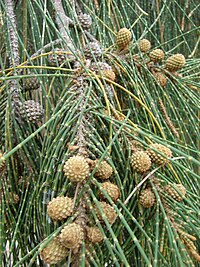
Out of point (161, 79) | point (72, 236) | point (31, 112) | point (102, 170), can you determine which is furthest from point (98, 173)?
point (161, 79)

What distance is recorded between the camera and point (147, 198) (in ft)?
1.98

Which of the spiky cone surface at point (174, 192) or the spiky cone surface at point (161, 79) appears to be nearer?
the spiky cone surface at point (174, 192)

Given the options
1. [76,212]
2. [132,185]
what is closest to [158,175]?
[132,185]

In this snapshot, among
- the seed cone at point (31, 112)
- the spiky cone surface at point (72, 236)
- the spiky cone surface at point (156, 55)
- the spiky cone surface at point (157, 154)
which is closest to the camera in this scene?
the spiky cone surface at point (72, 236)

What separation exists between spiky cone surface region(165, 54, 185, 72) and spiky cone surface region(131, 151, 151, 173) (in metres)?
0.32

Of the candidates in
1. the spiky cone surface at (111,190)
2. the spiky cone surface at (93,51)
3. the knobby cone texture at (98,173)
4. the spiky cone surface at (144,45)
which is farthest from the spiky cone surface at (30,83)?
the spiky cone surface at (111,190)

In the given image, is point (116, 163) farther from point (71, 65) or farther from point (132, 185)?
point (71, 65)

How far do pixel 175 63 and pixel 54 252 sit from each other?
50 centimetres

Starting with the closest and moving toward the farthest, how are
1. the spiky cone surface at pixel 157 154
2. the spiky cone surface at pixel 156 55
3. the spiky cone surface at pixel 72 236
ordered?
the spiky cone surface at pixel 72 236 < the spiky cone surface at pixel 157 154 < the spiky cone surface at pixel 156 55

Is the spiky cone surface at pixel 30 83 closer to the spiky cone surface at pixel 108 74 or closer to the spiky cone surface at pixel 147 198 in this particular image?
the spiky cone surface at pixel 108 74

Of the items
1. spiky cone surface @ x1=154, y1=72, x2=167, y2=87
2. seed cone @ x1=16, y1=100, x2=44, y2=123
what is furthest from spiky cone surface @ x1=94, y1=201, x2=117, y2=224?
spiky cone surface @ x1=154, y1=72, x2=167, y2=87

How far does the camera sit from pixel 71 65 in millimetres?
824

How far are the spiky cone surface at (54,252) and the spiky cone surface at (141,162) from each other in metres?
0.16

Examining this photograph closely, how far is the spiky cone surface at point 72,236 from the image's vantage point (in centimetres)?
51
